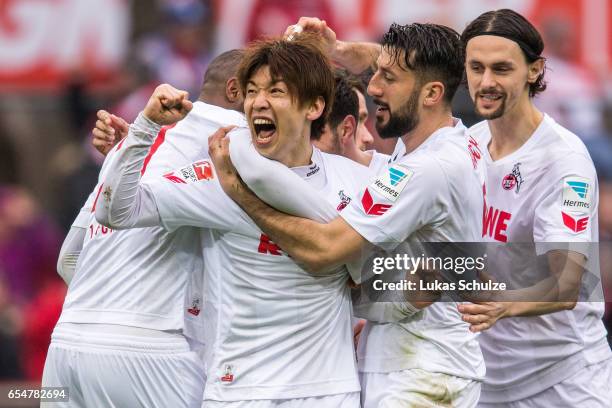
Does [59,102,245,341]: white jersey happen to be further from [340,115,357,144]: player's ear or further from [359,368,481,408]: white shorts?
[359,368,481,408]: white shorts

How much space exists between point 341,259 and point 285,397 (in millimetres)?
637

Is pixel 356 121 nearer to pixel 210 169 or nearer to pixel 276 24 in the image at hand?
pixel 210 169

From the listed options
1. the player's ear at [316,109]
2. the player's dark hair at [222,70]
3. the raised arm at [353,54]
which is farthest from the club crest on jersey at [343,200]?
the raised arm at [353,54]

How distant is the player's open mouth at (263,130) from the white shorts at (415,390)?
46.0 inches

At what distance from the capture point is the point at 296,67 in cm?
539

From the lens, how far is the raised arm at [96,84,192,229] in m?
5.27

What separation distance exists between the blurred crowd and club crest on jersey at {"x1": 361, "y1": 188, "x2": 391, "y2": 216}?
5.36 m

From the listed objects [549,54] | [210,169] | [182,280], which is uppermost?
[549,54]

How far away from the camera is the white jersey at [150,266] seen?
5.77 m

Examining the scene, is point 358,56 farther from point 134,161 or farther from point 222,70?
point 134,161

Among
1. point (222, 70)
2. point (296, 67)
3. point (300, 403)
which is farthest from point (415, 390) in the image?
point (222, 70)

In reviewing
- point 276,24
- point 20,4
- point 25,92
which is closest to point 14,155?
point 25,92

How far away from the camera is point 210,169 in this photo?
5.46 m

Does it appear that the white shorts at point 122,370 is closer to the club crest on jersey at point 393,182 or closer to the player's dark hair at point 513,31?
the club crest on jersey at point 393,182
